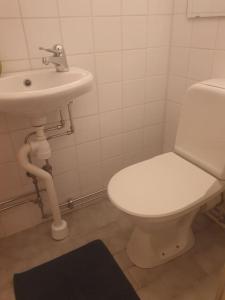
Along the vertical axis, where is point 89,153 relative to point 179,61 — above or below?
below

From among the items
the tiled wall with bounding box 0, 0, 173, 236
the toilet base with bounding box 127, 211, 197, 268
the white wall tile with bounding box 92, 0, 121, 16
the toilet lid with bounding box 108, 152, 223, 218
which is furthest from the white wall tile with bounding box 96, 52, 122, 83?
the toilet base with bounding box 127, 211, 197, 268

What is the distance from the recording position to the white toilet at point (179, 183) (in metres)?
0.99

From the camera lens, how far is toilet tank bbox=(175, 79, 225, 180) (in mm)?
1074

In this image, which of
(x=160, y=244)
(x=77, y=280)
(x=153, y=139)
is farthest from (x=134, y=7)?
(x=77, y=280)

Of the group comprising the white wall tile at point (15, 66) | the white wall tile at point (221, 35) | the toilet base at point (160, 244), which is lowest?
the toilet base at point (160, 244)

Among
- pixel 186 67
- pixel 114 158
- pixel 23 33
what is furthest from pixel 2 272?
pixel 186 67

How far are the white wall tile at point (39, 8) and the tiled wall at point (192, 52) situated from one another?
693 mm

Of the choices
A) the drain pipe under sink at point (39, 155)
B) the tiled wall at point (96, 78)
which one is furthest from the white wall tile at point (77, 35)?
the drain pipe under sink at point (39, 155)

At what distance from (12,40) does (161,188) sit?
3.04ft

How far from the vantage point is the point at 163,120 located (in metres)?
1.69

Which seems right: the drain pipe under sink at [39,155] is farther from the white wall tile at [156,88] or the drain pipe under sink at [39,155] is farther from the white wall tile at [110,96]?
the white wall tile at [156,88]

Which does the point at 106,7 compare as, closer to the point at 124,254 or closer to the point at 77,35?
the point at 77,35

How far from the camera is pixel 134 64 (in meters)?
1.39

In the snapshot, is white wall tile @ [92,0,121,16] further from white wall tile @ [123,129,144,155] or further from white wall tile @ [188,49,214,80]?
white wall tile @ [123,129,144,155]
